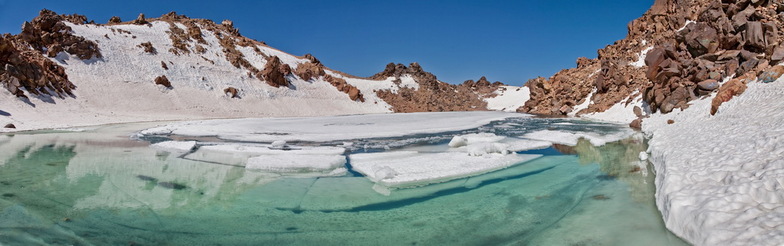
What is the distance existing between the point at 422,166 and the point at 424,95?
55471 mm

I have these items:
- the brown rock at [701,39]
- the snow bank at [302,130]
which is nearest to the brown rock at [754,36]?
the brown rock at [701,39]

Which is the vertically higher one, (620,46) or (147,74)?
(620,46)

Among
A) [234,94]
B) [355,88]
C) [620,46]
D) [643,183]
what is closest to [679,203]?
[643,183]

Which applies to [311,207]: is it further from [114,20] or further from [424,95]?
[424,95]

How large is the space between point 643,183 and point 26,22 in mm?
44390

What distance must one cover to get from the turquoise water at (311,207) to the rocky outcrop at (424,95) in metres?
48.5

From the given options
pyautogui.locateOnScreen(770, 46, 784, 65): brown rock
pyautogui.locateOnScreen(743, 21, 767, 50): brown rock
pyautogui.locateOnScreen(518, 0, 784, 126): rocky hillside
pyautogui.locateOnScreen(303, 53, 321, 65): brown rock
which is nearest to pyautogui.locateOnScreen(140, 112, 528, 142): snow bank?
pyautogui.locateOnScreen(518, 0, 784, 126): rocky hillside

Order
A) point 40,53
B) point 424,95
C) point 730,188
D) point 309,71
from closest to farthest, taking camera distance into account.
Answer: point 730,188 < point 40,53 < point 309,71 < point 424,95

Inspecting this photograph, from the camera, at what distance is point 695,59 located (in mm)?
22156

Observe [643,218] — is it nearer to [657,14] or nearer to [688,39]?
[688,39]

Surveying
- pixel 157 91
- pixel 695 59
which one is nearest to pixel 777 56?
pixel 695 59

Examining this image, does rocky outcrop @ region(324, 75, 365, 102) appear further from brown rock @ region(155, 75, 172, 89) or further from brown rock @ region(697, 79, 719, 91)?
brown rock @ region(697, 79, 719, 91)

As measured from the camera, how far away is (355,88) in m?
54.8

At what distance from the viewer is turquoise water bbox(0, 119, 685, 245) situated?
14.7ft
